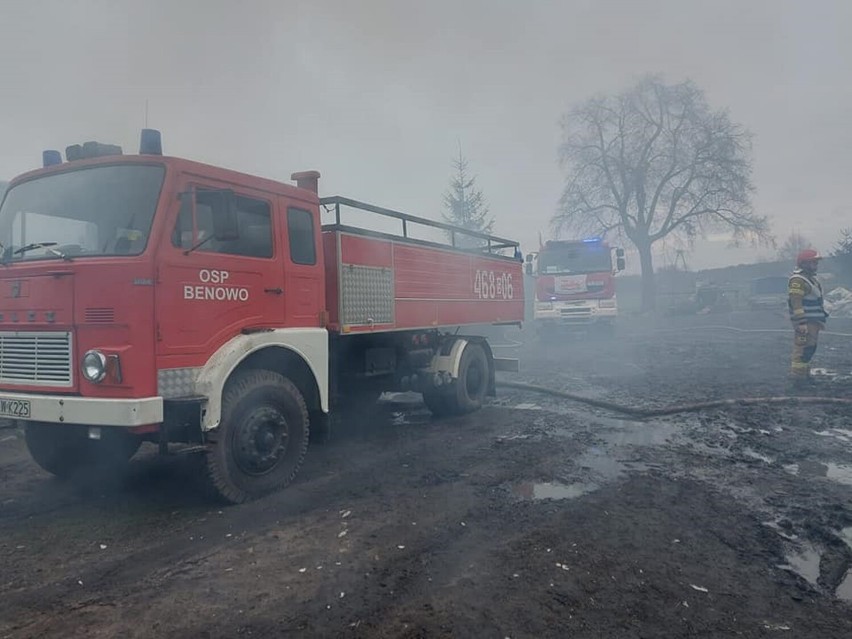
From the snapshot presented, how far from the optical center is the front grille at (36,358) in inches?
166

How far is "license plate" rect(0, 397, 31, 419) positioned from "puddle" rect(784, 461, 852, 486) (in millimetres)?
6393

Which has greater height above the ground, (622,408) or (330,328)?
(330,328)

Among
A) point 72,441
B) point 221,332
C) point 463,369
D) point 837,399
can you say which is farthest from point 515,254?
point 72,441

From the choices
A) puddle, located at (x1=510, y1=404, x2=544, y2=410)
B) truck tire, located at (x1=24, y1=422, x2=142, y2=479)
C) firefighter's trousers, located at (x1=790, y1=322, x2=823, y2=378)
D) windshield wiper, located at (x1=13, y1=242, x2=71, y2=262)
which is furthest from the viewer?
firefighter's trousers, located at (x1=790, y1=322, x2=823, y2=378)

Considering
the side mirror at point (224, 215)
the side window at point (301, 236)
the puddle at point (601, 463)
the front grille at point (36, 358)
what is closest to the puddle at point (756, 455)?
the puddle at point (601, 463)

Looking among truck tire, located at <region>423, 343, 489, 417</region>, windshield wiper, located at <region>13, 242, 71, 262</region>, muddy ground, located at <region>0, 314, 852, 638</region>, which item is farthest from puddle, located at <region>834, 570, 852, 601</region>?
windshield wiper, located at <region>13, 242, 71, 262</region>

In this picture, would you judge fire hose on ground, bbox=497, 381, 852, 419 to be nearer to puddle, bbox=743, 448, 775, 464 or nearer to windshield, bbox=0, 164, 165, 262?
puddle, bbox=743, 448, 775, 464

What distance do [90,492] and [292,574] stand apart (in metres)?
2.74

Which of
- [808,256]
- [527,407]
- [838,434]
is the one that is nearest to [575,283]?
[808,256]

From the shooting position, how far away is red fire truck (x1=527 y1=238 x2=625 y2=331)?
17.9 meters

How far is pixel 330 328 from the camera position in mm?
5914

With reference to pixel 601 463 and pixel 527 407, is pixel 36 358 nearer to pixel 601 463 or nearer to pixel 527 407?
pixel 601 463

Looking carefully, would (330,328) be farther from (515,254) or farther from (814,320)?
(814,320)

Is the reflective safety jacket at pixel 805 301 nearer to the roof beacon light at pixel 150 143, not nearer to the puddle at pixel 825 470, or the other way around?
the puddle at pixel 825 470
